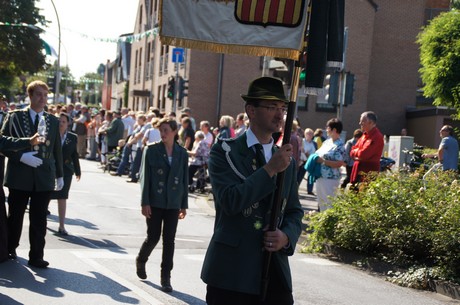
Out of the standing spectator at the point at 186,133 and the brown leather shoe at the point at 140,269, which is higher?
the standing spectator at the point at 186,133

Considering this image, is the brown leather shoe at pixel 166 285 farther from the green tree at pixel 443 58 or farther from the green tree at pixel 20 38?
the green tree at pixel 20 38

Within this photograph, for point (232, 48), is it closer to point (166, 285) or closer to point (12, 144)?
point (166, 285)

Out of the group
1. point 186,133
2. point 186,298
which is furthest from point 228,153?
point 186,133

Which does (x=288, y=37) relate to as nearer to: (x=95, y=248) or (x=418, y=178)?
(x=95, y=248)

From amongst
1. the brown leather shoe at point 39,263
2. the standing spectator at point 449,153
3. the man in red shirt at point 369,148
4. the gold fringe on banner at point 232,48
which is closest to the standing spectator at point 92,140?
the standing spectator at point 449,153

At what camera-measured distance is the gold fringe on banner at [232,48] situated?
5008 mm

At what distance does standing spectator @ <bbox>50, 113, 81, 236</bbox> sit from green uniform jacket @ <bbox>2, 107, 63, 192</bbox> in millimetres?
2614

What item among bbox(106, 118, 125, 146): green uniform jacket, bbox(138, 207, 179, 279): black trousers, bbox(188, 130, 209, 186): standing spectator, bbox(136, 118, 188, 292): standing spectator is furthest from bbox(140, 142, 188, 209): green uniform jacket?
bbox(106, 118, 125, 146): green uniform jacket

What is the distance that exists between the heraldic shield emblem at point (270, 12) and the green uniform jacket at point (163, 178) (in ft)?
13.0

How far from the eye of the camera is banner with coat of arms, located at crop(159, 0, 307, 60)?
4.91m

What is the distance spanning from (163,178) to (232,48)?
12.7 feet

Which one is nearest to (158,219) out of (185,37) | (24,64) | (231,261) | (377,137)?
(185,37)

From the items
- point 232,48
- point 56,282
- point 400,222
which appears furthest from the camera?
point 400,222

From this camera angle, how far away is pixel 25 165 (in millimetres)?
9164
